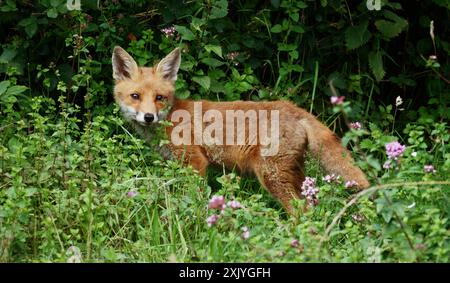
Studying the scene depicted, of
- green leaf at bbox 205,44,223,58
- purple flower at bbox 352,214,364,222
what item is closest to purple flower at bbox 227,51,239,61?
green leaf at bbox 205,44,223,58

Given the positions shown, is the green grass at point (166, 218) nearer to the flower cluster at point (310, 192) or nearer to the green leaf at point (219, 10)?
the flower cluster at point (310, 192)

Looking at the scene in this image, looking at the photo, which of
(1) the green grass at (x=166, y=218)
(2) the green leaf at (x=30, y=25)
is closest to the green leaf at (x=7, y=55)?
(2) the green leaf at (x=30, y=25)

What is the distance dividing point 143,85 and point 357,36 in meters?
2.00

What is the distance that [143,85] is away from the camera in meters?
6.91

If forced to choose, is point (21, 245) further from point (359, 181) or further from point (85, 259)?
point (359, 181)

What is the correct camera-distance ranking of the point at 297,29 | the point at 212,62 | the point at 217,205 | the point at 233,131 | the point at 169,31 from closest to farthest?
the point at 217,205 → the point at 233,131 → the point at 212,62 → the point at 169,31 → the point at 297,29

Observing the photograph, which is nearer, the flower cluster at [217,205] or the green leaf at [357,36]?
the flower cluster at [217,205]

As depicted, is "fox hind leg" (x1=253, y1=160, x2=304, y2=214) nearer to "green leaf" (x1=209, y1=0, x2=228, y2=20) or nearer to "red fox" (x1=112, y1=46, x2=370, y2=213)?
"red fox" (x1=112, y1=46, x2=370, y2=213)

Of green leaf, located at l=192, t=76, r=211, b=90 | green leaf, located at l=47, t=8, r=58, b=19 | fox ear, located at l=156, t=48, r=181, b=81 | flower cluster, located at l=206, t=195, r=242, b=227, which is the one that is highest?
green leaf, located at l=47, t=8, r=58, b=19

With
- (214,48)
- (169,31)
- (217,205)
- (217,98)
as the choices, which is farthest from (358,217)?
(169,31)

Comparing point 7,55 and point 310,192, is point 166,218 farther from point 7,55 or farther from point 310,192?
point 7,55

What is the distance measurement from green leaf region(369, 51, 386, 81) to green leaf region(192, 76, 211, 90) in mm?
1552

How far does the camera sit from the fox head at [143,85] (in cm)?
684

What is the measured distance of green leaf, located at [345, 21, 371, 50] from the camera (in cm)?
725
